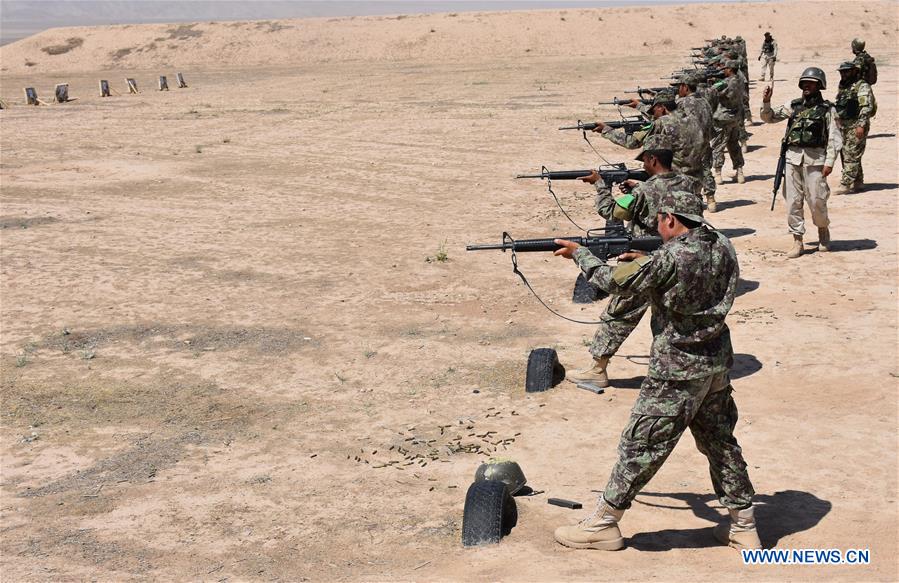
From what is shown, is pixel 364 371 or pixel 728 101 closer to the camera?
pixel 364 371

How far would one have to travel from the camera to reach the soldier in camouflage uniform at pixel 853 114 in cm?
1427

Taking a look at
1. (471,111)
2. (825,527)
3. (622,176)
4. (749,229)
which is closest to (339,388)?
(622,176)

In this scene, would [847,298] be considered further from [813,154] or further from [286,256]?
[286,256]

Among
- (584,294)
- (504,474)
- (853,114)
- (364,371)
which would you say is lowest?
(364,371)

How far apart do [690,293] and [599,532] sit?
4.78 feet

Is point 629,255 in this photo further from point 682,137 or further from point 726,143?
point 726,143

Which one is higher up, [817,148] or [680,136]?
[680,136]

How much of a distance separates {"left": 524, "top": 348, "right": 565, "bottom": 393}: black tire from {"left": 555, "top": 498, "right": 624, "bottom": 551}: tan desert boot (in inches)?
106

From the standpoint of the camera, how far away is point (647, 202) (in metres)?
7.92

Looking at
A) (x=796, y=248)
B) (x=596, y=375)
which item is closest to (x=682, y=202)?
(x=596, y=375)

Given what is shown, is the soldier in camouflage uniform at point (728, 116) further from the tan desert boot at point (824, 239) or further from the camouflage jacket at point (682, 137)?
the camouflage jacket at point (682, 137)

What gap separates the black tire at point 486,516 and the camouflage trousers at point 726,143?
11.2 m

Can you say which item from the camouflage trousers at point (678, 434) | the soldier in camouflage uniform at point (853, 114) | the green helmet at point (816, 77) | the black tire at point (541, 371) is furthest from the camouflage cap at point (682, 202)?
the soldier in camouflage uniform at point (853, 114)

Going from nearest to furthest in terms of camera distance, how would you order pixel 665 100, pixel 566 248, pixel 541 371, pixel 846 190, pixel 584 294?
1. pixel 566 248
2. pixel 541 371
3. pixel 584 294
4. pixel 665 100
5. pixel 846 190
